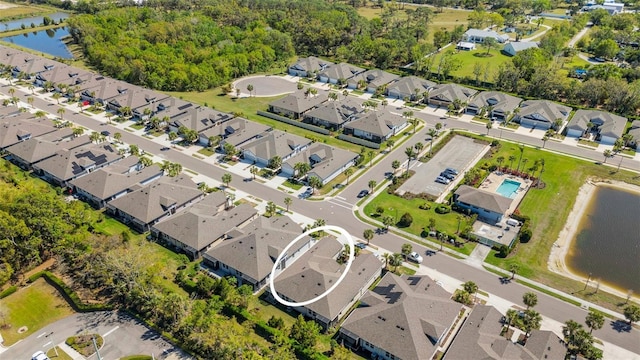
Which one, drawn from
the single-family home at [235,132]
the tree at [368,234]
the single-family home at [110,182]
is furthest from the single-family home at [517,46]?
the single-family home at [110,182]

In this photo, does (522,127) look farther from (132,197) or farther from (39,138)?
(39,138)

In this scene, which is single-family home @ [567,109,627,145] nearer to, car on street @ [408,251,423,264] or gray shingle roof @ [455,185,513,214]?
gray shingle roof @ [455,185,513,214]

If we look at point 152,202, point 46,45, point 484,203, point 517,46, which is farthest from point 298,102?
point 46,45

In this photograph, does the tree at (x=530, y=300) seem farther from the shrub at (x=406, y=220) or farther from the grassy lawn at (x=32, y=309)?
the grassy lawn at (x=32, y=309)

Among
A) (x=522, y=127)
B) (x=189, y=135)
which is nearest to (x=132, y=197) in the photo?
(x=189, y=135)

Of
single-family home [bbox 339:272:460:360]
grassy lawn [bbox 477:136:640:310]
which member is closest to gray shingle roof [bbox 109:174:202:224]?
single-family home [bbox 339:272:460:360]

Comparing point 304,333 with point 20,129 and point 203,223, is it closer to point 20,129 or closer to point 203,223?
point 203,223

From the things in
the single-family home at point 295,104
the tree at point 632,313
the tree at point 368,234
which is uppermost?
the single-family home at point 295,104
